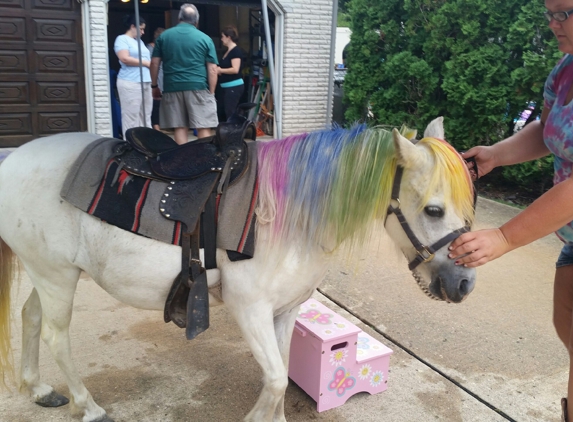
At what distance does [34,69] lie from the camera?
23.9 feet

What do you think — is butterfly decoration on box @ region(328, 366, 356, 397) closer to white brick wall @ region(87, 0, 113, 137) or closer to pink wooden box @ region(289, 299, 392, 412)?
pink wooden box @ region(289, 299, 392, 412)

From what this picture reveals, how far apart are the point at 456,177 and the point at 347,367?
4.08 ft

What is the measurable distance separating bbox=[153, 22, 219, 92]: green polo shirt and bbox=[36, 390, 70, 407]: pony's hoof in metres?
3.71

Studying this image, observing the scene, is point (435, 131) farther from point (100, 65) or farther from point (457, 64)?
point (100, 65)

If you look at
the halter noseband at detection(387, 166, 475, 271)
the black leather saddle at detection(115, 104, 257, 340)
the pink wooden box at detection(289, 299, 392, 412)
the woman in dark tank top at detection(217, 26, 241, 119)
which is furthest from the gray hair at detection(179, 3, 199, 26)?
the halter noseband at detection(387, 166, 475, 271)

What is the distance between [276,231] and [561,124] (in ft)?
3.56

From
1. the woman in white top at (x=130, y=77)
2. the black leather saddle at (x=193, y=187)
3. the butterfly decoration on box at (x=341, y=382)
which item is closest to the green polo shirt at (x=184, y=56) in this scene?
the woman in white top at (x=130, y=77)

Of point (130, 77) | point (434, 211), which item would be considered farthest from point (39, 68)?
point (434, 211)

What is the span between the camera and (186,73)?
552 centimetres

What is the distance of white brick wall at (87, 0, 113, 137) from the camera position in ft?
24.1

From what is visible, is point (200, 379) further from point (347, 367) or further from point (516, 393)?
point (516, 393)

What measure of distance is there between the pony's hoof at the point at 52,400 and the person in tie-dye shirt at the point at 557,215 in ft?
6.58

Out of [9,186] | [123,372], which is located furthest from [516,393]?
[9,186]

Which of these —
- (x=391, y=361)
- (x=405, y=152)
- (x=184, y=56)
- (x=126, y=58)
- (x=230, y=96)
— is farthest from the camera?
(x=230, y=96)
